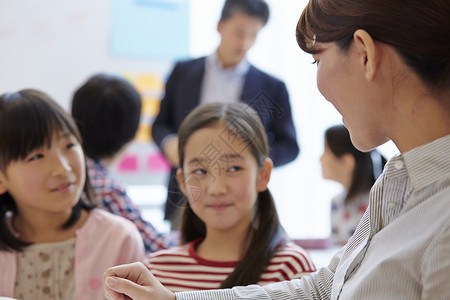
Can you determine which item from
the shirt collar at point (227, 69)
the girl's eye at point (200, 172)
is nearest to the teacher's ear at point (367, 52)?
the girl's eye at point (200, 172)

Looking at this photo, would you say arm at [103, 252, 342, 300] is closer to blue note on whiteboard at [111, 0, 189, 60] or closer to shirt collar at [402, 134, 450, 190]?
shirt collar at [402, 134, 450, 190]

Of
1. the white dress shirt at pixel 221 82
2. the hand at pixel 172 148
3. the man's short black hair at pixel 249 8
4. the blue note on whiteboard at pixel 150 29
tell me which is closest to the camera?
the white dress shirt at pixel 221 82

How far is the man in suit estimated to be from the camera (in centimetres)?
84

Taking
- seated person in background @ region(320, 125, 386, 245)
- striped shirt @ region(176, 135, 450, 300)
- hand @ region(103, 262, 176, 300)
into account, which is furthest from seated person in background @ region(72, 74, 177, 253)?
striped shirt @ region(176, 135, 450, 300)

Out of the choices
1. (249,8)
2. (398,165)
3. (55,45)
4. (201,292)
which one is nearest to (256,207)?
(201,292)

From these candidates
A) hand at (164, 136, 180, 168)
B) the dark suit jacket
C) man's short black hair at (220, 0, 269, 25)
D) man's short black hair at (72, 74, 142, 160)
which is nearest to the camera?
the dark suit jacket

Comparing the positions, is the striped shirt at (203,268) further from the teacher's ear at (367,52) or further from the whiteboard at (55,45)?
the whiteboard at (55,45)

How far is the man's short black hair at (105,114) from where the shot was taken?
1.47 m

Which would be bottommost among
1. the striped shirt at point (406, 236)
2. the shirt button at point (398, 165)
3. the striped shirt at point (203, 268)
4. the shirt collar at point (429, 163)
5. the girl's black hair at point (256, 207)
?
the striped shirt at point (203, 268)

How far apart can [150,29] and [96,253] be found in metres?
1.68

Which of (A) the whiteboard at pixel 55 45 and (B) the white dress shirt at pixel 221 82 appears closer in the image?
(B) the white dress shirt at pixel 221 82

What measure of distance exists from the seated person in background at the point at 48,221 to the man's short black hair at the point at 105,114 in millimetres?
373

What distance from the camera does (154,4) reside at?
2553mm

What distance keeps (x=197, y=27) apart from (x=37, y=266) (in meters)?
1.72
